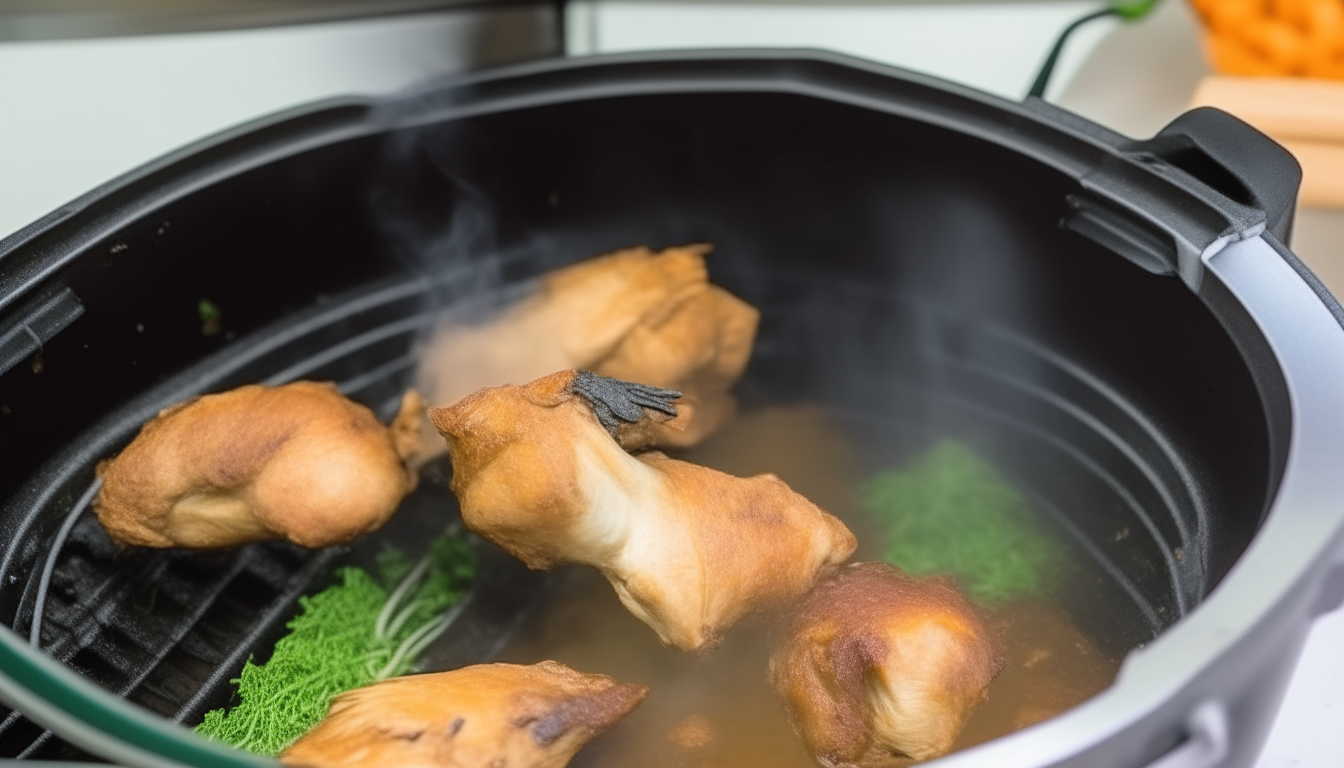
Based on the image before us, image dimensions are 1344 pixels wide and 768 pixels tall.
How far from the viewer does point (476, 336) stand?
52.0 inches

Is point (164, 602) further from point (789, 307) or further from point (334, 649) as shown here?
point (789, 307)

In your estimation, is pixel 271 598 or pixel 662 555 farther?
pixel 271 598

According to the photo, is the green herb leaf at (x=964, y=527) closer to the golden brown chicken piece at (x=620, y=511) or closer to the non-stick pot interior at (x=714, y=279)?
the non-stick pot interior at (x=714, y=279)

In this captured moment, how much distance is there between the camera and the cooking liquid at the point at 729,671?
1.05 metres

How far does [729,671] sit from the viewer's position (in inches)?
44.2

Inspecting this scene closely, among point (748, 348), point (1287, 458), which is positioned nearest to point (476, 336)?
point (748, 348)

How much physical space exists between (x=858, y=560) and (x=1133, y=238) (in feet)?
1.46

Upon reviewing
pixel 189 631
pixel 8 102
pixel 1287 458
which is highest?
pixel 8 102

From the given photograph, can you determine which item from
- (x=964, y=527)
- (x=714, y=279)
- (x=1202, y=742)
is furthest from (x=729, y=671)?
(x=714, y=279)

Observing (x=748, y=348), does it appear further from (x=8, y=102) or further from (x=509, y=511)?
(x=8, y=102)

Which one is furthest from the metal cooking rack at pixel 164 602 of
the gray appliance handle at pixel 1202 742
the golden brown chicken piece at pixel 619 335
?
the gray appliance handle at pixel 1202 742

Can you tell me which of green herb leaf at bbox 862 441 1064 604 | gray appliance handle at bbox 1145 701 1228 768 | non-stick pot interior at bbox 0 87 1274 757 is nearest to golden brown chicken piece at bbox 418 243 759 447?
non-stick pot interior at bbox 0 87 1274 757

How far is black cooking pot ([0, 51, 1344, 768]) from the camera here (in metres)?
0.98

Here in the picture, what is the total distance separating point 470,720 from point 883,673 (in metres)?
0.34
